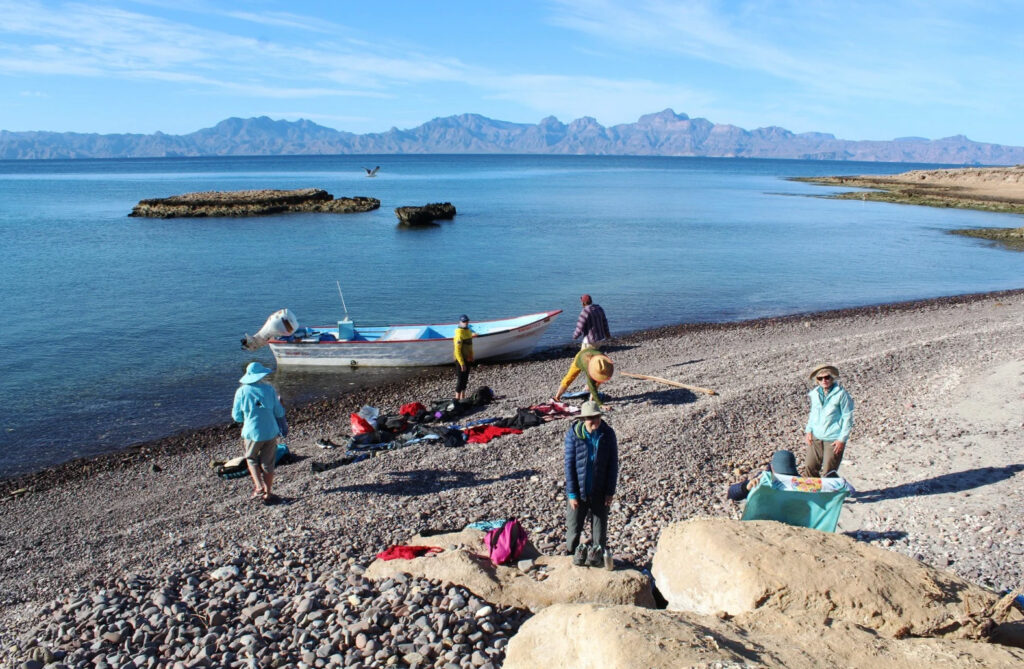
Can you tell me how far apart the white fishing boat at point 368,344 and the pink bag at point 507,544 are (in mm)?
12246

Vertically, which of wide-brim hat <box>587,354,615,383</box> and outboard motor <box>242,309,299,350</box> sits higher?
wide-brim hat <box>587,354,615,383</box>

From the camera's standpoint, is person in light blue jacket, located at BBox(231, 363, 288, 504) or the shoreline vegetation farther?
the shoreline vegetation

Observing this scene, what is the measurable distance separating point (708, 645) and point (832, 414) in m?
4.38

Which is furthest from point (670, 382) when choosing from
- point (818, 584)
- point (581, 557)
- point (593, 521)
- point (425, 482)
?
point (818, 584)

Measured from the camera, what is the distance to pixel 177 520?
9.72m

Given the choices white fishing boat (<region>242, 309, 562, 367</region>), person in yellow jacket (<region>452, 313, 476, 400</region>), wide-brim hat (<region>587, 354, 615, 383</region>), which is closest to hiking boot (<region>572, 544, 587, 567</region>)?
wide-brim hat (<region>587, 354, 615, 383</region>)

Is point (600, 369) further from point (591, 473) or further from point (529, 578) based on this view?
point (529, 578)

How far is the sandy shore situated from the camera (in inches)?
307

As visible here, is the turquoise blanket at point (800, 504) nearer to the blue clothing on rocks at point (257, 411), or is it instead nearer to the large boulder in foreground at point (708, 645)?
the large boulder in foreground at point (708, 645)

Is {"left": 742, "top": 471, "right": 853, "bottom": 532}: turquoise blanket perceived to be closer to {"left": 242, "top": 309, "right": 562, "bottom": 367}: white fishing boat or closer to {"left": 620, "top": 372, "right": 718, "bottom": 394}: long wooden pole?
{"left": 620, "top": 372, "right": 718, "bottom": 394}: long wooden pole

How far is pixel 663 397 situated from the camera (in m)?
14.4

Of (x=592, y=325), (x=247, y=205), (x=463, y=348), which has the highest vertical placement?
(x=247, y=205)

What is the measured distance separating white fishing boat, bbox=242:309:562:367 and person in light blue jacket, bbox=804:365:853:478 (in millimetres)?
11791

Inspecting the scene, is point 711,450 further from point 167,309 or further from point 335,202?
point 335,202
